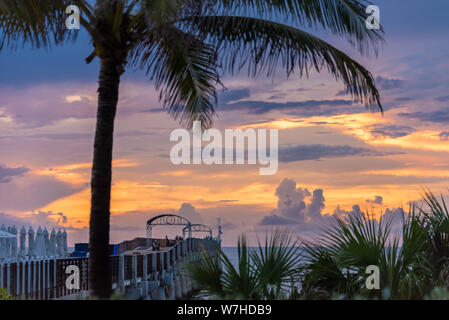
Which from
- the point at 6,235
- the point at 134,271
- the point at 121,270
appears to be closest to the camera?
the point at 121,270

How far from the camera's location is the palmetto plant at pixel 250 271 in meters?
8.34

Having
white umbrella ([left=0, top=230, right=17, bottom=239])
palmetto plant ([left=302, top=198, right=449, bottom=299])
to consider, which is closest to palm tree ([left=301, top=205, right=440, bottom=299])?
palmetto plant ([left=302, top=198, right=449, bottom=299])

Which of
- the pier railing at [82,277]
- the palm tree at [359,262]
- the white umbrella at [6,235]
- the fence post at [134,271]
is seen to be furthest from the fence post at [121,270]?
the palm tree at [359,262]

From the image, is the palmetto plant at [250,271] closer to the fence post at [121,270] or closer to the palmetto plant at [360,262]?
the palmetto plant at [360,262]

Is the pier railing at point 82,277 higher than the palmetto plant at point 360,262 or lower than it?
lower

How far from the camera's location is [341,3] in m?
11.6

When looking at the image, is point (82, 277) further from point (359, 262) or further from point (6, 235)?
point (359, 262)

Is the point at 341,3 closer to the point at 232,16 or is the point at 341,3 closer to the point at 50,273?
the point at 232,16

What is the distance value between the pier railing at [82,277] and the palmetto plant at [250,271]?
4136mm

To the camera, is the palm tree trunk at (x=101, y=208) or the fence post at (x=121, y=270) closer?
the palm tree trunk at (x=101, y=208)

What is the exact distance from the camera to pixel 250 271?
330 inches

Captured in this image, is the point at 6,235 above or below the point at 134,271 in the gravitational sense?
above

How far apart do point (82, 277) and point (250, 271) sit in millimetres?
11798

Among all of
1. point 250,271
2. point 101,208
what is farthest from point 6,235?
point 250,271
